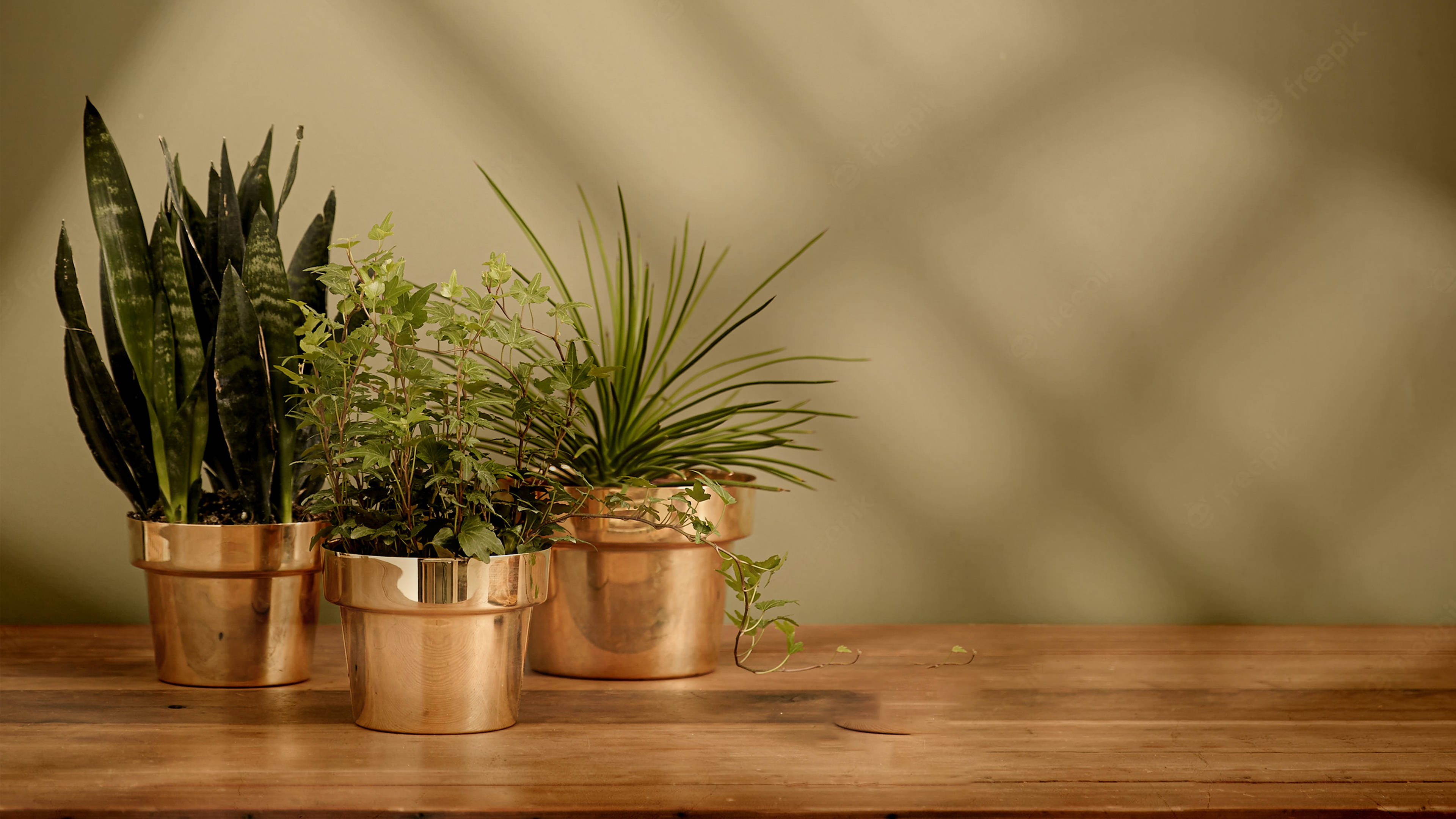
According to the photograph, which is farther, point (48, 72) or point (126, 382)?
point (48, 72)

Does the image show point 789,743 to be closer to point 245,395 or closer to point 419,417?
point 419,417

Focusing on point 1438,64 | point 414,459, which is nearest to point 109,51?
point 414,459

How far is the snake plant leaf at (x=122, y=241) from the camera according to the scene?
952 mm

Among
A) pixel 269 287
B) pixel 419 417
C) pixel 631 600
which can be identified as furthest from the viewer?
pixel 631 600

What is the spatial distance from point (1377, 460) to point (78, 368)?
1574 millimetres

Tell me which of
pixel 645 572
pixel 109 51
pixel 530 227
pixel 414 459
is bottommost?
pixel 645 572

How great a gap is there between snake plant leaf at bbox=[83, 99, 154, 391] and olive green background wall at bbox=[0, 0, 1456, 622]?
35 centimetres

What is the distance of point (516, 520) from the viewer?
0.93 meters

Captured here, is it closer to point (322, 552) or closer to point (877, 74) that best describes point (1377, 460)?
point (877, 74)

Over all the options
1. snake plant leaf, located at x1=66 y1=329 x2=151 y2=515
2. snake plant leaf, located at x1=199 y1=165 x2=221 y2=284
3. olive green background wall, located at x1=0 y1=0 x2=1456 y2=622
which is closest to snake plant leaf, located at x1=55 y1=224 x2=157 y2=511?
snake plant leaf, located at x1=66 y1=329 x2=151 y2=515

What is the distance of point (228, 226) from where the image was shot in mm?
985

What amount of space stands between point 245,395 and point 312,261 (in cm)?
15

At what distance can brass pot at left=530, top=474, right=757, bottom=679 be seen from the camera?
3.39ft

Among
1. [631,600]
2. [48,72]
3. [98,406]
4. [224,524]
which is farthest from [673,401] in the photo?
[48,72]
